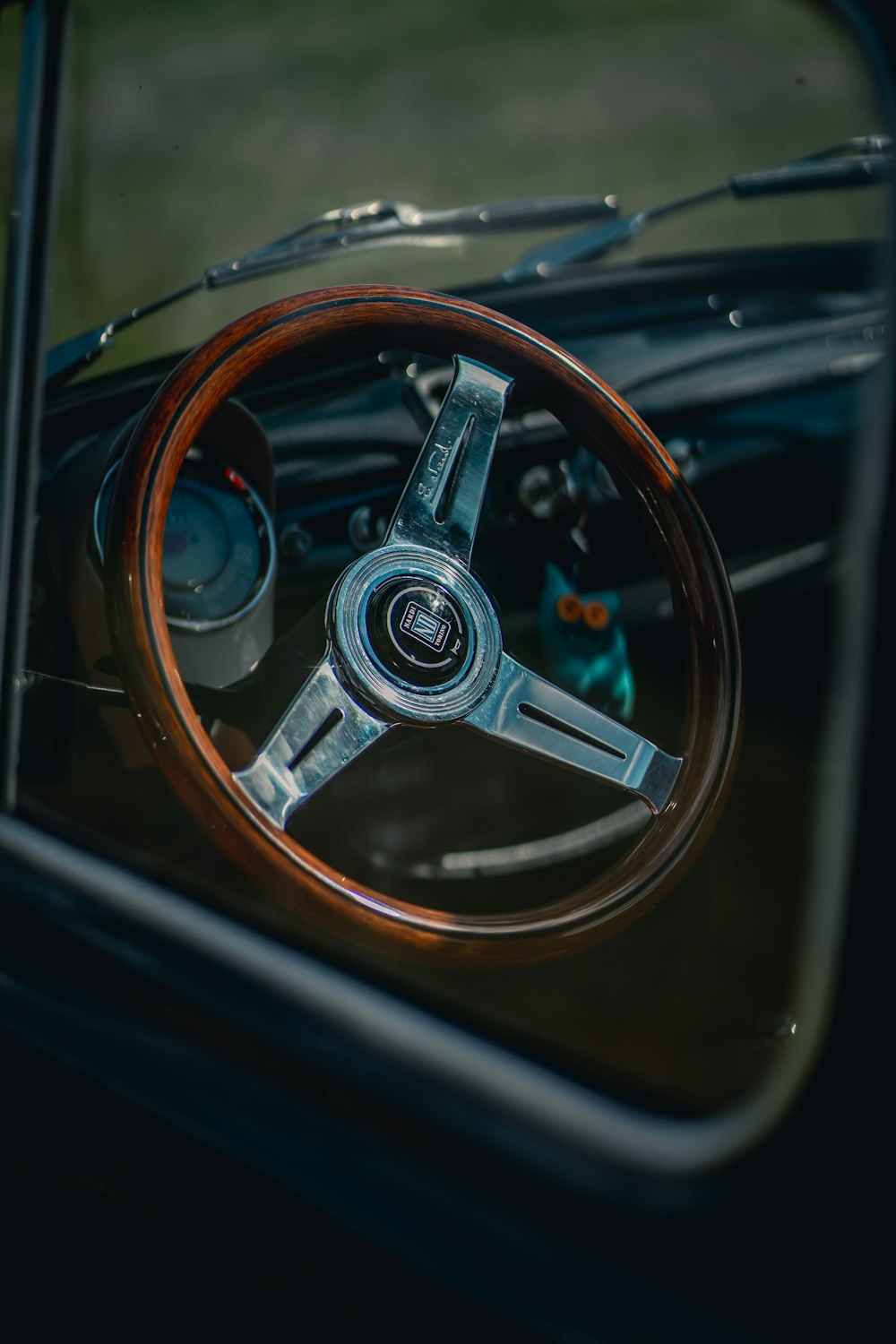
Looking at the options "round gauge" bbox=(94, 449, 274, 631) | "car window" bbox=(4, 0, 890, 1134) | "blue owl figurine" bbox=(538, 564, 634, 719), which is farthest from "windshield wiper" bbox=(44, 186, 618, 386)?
"blue owl figurine" bbox=(538, 564, 634, 719)

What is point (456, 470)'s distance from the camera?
1370 millimetres

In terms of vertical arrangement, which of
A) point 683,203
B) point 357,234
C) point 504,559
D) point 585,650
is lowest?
point 585,650

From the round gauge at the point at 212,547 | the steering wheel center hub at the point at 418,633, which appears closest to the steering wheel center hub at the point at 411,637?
the steering wheel center hub at the point at 418,633

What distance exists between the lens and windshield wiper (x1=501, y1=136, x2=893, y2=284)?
6.21 ft

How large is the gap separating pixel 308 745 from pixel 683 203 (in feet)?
4.53

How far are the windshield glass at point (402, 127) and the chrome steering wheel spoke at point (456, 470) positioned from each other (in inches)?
16.3

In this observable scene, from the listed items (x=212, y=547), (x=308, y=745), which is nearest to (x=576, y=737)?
(x=308, y=745)

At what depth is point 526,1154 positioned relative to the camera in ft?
3.43

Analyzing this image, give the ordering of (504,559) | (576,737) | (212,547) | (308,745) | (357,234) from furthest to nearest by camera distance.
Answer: (504,559) < (357,234) < (212,547) < (576,737) < (308,745)

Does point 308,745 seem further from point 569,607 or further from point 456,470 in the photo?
point 569,607

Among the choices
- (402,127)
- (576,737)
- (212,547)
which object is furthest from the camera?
(402,127)

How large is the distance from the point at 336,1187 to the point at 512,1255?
0.18 metres

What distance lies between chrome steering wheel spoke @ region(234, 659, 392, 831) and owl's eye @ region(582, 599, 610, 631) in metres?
0.61

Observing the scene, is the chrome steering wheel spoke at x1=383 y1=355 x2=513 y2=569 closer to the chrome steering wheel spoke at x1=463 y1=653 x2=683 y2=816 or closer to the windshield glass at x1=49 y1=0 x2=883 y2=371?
the chrome steering wheel spoke at x1=463 y1=653 x2=683 y2=816
